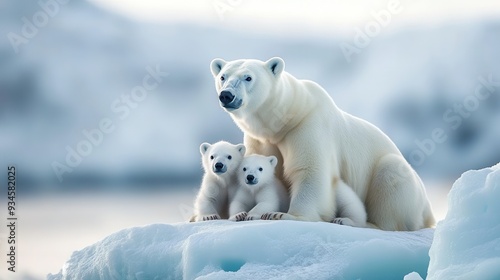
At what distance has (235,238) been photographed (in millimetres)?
6059

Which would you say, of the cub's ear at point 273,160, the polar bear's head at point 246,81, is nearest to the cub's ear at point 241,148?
the cub's ear at point 273,160

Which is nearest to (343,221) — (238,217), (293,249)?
(238,217)

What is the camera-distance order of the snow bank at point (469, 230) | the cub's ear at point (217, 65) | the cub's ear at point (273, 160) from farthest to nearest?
1. the cub's ear at point (217, 65)
2. the cub's ear at point (273, 160)
3. the snow bank at point (469, 230)

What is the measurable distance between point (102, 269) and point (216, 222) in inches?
40.3

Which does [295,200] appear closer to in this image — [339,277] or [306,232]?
[306,232]

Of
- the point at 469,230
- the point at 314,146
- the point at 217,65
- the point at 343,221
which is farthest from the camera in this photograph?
the point at 217,65

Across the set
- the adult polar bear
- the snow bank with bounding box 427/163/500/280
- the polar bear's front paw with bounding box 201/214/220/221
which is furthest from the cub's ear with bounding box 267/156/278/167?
the snow bank with bounding box 427/163/500/280

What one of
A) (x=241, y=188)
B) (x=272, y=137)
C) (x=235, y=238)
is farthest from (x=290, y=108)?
(x=235, y=238)

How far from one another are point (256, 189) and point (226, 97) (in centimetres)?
92

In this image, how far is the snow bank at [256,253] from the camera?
593cm

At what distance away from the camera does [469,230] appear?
16.5ft

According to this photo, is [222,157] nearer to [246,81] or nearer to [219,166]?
[219,166]

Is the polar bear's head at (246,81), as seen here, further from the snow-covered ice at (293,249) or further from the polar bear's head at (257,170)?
the snow-covered ice at (293,249)

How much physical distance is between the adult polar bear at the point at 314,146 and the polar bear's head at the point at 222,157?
9.9 inches
